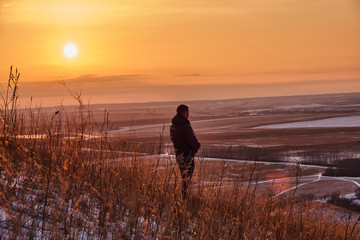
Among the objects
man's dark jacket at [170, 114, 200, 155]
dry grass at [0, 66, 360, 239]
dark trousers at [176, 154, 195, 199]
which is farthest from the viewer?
man's dark jacket at [170, 114, 200, 155]

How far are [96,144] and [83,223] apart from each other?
5.53 feet

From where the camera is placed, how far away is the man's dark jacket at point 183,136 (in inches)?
236

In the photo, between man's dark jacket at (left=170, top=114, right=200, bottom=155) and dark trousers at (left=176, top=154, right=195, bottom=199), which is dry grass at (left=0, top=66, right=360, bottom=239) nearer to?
dark trousers at (left=176, top=154, right=195, bottom=199)

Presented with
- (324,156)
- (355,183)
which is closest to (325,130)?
(324,156)

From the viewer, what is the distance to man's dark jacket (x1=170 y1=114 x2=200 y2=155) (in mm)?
5992

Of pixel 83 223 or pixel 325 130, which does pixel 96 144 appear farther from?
A: pixel 325 130

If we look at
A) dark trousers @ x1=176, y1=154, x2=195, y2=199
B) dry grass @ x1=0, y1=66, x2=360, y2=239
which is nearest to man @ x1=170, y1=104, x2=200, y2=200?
dark trousers @ x1=176, y1=154, x2=195, y2=199

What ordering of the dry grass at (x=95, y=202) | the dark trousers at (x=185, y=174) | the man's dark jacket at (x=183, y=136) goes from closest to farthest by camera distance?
the dry grass at (x=95, y=202)
the dark trousers at (x=185, y=174)
the man's dark jacket at (x=183, y=136)

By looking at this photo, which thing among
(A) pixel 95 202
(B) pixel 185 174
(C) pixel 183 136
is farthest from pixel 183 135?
(A) pixel 95 202

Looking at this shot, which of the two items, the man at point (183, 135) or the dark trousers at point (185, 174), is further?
the man at point (183, 135)

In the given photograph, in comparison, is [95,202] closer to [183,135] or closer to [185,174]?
[185,174]

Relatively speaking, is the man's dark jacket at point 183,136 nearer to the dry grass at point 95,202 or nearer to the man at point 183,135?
the man at point 183,135

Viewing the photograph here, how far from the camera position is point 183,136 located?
6070mm

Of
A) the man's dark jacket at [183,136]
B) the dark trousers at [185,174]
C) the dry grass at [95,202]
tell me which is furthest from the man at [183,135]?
the dry grass at [95,202]
